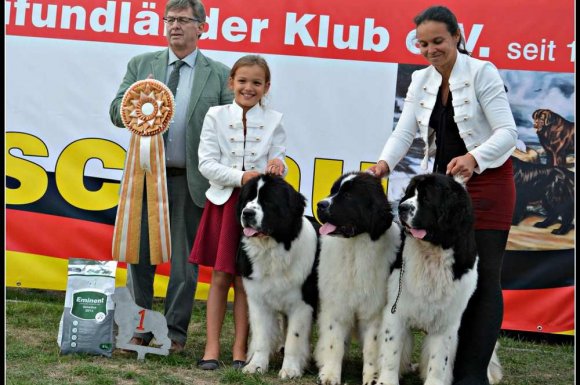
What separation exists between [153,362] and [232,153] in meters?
1.45

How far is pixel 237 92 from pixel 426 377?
2.15m

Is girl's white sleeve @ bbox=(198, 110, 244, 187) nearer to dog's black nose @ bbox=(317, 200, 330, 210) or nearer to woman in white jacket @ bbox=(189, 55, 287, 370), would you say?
woman in white jacket @ bbox=(189, 55, 287, 370)

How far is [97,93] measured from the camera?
23.6ft

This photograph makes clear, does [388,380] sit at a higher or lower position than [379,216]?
lower

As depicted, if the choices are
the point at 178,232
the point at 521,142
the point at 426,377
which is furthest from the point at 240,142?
the point at 521,142

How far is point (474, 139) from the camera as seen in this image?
4.94 m

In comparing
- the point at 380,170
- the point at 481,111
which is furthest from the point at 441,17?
the point at 380,170

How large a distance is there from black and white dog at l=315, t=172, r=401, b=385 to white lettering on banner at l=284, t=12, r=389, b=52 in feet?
7.28

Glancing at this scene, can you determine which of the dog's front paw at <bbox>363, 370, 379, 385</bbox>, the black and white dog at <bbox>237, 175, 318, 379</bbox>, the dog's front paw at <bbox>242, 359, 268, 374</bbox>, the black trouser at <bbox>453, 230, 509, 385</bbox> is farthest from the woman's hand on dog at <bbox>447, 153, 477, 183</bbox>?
the dog's front paw at <bbox>242, 359, 268, 374</bbox>

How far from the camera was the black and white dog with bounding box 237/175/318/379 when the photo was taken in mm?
5180

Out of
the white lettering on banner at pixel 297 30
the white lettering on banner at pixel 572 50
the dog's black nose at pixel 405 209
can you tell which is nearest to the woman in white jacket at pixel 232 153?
the dog's black nose at pixel 405 209

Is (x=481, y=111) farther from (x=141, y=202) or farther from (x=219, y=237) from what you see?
(x=141, y=202)

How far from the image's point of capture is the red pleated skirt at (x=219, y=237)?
5480 millimetres

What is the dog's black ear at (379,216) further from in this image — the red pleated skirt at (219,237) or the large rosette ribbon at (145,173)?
the large rosette ribbon at (145,173)
